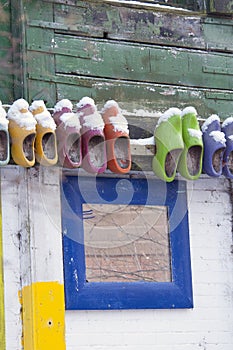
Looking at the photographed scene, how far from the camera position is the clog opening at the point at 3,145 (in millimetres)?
7586

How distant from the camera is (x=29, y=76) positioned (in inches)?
316

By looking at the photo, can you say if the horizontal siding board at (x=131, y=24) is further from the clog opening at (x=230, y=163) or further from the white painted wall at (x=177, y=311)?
the white painted wall at (x=177, y=311)

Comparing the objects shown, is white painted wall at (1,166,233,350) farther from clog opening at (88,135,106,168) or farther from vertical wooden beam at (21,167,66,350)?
clog opening at (88,135,106,168)

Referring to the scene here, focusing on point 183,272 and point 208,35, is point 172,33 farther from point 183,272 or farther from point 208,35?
point 183,272

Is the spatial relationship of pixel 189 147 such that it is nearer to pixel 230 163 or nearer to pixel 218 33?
pixel 230 163

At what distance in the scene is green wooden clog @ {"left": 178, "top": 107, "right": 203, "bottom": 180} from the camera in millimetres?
8180

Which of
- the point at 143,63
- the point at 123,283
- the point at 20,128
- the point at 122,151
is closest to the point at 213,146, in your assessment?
the point at 122,151

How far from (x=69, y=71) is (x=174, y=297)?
177 centimetres

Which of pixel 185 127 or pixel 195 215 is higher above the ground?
pixel 185 127

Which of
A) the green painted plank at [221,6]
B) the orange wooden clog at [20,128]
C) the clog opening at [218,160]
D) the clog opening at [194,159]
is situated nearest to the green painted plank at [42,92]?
the orange wooden clog at [20,128]

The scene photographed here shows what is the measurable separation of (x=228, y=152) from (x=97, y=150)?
1.00 m

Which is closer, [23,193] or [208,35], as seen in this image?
[23,193]

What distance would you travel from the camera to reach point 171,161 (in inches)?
322

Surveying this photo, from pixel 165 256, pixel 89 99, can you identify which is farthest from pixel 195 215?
pixel 89 99
